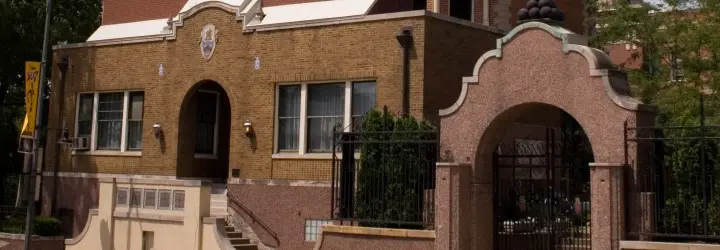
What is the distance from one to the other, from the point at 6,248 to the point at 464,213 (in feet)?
52.2

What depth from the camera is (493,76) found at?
15.3 meters

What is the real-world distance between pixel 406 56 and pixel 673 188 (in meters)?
8.29

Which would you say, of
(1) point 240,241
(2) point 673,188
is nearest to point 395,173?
(2) point 673,188

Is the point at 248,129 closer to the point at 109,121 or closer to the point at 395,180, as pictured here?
the point at 109,121

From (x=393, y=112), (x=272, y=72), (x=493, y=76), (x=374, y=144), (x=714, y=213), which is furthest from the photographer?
(x=272, y=72)

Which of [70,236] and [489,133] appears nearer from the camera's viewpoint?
[489,133]

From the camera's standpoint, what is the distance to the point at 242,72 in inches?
934

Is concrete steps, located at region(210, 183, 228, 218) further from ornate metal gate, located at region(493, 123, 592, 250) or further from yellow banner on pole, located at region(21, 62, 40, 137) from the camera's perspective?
ornate metal gate, located at region(493, 123, 592, 250)

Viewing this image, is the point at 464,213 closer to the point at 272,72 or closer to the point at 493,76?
the point at 493,76

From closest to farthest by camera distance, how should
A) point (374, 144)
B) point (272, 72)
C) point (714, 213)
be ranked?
point (714, 213) < point (374, 144) < point (272, 72)

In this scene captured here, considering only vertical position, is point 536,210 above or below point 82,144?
below

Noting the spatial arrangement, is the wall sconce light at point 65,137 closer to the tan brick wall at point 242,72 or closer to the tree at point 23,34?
the tan brick wall at point 242,72

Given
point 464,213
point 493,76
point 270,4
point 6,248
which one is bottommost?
point 6,248

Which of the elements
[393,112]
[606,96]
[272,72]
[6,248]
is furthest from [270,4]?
[606,96]
